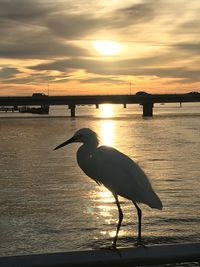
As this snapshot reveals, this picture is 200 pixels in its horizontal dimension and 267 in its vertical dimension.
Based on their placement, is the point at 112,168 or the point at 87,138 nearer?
the point at 112,168

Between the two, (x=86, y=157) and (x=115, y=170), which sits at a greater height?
(x=86, y=157)

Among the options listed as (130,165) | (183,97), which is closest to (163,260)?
(130,165)

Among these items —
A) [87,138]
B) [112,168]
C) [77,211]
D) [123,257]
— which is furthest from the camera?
[77,211]

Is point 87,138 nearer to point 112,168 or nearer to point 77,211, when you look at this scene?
point 112,168

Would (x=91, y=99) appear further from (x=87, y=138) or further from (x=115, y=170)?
(x=115, y=170)

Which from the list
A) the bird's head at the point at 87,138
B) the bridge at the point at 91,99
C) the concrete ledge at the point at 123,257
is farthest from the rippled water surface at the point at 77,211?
the bridge at the point at 91,99

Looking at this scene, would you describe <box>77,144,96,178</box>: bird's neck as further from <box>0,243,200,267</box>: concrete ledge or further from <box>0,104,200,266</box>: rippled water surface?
<box>0,243,200,267</box>: concrete ledge

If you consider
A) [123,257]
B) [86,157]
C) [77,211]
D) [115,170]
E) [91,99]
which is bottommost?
[77,211]

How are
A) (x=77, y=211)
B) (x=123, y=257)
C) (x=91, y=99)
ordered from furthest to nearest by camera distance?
(x=91, y=99), (x=77, y=211), (x=123, y=257)

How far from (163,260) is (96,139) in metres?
2.96

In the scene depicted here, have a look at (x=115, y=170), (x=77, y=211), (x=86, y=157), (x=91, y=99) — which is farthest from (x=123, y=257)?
(x=91, y=99)

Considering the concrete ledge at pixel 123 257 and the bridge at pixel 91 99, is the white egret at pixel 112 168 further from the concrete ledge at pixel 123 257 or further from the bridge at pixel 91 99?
the bridge at pixel 91 99

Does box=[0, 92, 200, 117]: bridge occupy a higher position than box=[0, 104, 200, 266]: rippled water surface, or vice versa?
box=[0, 92, 200, 117]: bridge

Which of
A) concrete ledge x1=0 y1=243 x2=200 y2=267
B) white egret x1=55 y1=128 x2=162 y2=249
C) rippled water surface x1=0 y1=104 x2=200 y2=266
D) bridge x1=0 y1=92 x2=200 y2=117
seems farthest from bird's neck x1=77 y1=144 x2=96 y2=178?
bridge x1=0 y1=92 x2=200 y2=117
